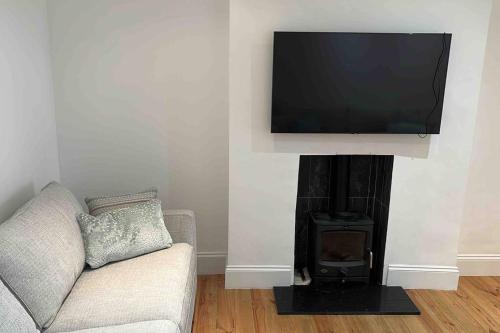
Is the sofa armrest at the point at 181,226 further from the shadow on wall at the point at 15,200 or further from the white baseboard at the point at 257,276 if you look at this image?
the shadow on wall at the point at 15,200

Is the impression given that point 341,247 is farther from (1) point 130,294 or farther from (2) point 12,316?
(2) point 12,316

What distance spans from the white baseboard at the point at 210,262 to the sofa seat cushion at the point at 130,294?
883 mm

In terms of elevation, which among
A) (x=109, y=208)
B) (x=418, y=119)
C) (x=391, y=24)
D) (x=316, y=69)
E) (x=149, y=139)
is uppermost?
(x=391, y=24)

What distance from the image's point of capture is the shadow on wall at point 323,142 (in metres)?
2.96

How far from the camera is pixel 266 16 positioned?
2.82 metres

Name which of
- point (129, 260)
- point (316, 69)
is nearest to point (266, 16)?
point (316, 69)

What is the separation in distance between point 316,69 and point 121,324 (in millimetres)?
1906

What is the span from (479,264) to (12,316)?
3334 mm

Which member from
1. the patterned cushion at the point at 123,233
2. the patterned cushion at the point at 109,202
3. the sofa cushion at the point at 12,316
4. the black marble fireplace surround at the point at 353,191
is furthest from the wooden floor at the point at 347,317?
the sofa cushion at the point at 12,316

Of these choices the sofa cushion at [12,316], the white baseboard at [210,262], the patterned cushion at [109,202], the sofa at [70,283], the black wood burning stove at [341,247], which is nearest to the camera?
the sofa cushion at [12,316]

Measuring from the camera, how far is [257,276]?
3.21 m

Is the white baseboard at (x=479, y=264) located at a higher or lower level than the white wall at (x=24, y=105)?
lower

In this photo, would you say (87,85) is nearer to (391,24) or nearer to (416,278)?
(391,24)

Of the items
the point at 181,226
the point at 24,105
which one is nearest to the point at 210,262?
the point at 181,226
